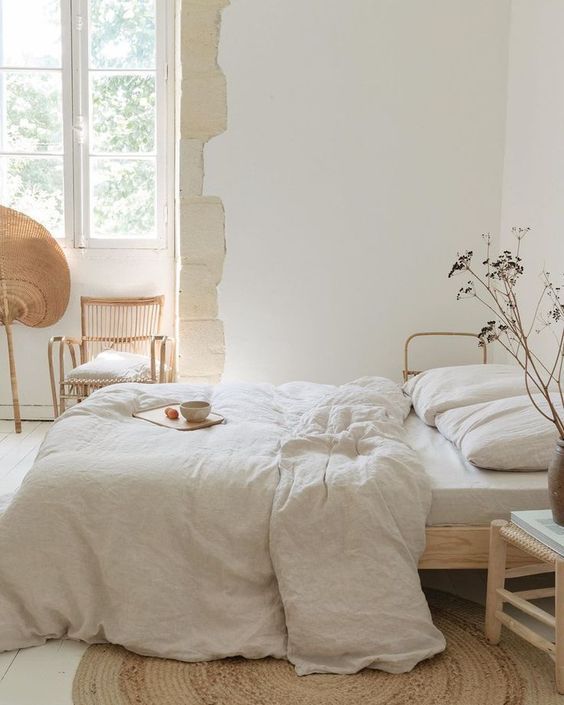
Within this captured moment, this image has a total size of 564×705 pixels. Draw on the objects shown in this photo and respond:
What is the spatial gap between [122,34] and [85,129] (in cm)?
61

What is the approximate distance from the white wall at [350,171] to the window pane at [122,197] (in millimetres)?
693

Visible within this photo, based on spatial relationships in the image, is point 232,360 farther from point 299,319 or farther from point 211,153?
point 211,153

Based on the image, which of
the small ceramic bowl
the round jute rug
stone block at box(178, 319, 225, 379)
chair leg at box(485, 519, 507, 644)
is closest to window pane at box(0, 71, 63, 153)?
stone block at box(178, 319, 225, 379)

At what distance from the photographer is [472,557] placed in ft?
8.03

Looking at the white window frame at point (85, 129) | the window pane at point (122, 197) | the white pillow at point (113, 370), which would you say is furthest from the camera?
the window pane at point (122, 197)

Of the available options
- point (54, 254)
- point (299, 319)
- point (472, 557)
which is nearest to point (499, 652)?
point (472, 557)

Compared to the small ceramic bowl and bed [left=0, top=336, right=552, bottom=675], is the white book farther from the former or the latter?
the small ceramic bowl

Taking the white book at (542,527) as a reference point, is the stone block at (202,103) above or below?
above

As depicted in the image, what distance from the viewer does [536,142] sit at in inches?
161

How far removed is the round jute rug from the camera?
6.98 ft


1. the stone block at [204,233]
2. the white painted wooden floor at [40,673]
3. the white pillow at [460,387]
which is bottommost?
the white painted wooden floor at [40,673]

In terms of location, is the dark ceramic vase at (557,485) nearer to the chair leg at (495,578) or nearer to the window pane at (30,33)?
the chair leg at (495,578)

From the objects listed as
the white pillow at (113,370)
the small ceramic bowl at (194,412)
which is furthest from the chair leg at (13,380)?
the small ceramic bowl at (194,412)

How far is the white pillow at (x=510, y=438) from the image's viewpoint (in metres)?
2.54
